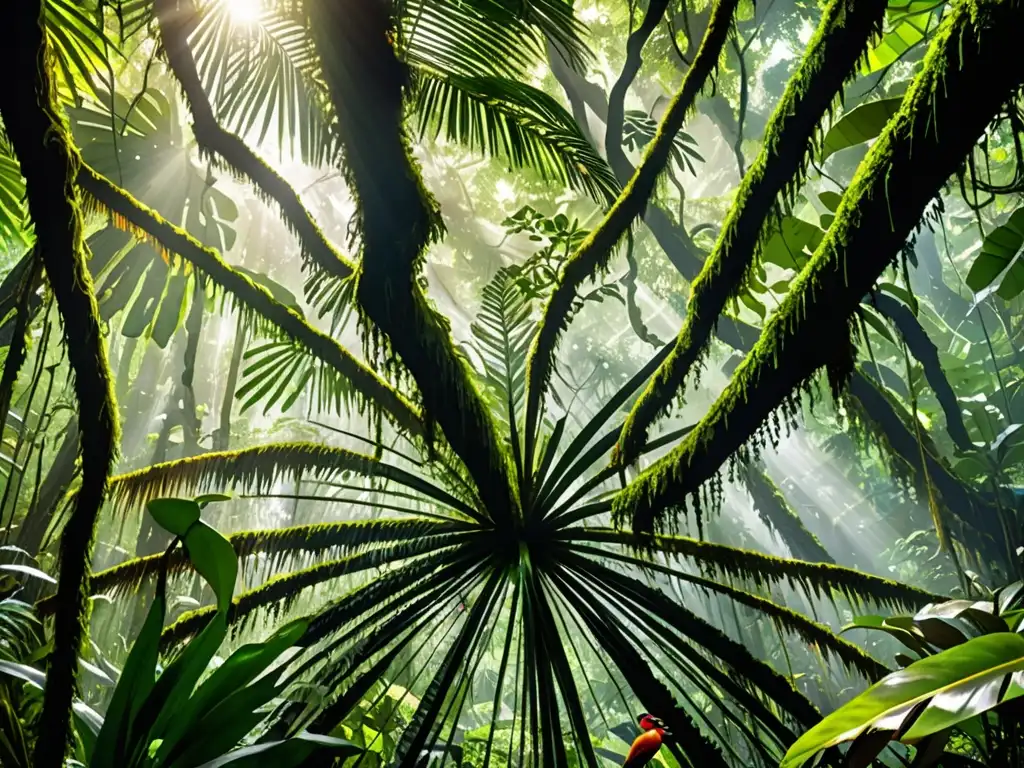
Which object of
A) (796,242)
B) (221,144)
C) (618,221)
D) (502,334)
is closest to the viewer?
(618,221)

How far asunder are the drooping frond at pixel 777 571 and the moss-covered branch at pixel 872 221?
73 centimetres

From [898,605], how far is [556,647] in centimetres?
145

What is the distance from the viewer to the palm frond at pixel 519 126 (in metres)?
2.48

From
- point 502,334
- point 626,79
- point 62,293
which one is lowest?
point 502,334

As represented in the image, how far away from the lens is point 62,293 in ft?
4.38

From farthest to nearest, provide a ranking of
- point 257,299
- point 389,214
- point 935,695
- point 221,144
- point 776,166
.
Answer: point 257,299 < point 221,144 < point 389,214 < point 776,166 < point 935,695

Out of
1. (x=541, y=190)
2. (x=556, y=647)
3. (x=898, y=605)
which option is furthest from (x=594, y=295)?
(x=541, y=190)

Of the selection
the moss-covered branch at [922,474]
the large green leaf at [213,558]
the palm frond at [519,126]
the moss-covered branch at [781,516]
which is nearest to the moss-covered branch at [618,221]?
the palm frond at [519,126]

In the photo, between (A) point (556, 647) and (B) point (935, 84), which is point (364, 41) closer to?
(B) point (935, 84)

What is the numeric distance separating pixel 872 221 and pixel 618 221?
1036 mm

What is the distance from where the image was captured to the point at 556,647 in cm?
247

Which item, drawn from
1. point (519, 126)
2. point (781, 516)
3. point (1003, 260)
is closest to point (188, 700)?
point (519, 126)

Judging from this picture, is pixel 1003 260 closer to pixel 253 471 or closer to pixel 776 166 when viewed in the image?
pixel 776 166

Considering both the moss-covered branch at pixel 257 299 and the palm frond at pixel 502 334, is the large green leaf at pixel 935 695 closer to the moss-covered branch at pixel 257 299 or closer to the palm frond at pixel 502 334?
the moss-covered branch at pixel 257 299
